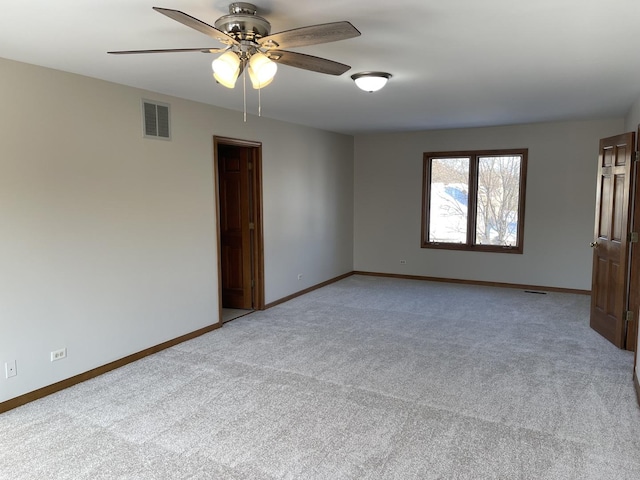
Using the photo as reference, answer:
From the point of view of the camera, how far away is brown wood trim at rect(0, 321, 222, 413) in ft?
10.2

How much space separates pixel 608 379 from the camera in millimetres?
3473

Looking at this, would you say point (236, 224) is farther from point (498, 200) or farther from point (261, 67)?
point (498, 200)

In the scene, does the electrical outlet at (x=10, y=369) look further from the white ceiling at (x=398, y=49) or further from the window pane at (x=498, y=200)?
the window pane at (x=498, y=200)

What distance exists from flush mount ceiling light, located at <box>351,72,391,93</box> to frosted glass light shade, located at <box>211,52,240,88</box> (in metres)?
1.51

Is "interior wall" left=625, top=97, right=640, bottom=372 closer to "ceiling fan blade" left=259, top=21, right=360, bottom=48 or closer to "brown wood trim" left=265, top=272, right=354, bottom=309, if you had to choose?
"ceiling fan blade" left=259, top=21, right=360, bottom=48

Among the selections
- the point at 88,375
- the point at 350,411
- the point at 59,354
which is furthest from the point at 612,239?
the point at 59,354

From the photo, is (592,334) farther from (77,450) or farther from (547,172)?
(77,450)

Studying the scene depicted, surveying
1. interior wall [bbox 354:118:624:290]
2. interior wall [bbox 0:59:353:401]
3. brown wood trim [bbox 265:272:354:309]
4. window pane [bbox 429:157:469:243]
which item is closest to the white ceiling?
interior wall [bbox 0:59:353:401]

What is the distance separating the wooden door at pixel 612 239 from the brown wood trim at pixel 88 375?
4150 millimetres

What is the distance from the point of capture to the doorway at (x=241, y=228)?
214 inches

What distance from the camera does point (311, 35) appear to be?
1935 millimetres

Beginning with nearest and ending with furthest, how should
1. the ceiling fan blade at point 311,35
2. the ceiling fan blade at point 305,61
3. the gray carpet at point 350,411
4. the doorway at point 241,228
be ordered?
the ceiling fan blade at point 311,35
the ceiling fan blade at point 305,61
the gray carpet at point 350,411
the doorway at point 241,228

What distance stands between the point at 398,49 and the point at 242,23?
3.73ft

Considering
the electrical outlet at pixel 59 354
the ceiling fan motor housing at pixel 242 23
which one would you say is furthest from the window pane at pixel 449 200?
the electrical outlet at pixel 59 354
